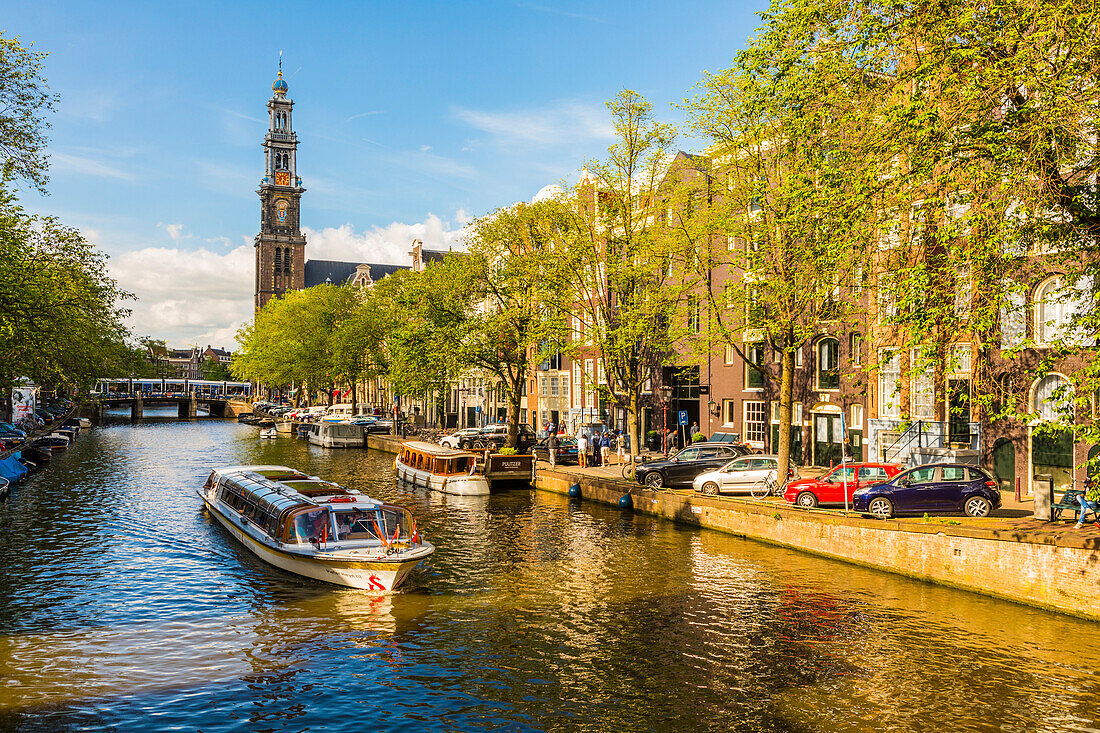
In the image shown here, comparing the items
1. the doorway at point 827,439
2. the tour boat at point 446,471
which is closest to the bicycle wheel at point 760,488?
the doorway at point 827,439

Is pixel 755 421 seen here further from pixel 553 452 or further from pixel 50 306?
pixel 50 306

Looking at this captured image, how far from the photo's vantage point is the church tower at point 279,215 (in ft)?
589

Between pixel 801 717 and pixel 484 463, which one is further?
pixel 484 463

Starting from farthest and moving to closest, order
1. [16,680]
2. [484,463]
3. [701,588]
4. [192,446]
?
[192,446] → [484,463] → [701,588] → [16,680]

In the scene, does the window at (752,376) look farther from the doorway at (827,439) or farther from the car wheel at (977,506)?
the car wheel at (977,506)

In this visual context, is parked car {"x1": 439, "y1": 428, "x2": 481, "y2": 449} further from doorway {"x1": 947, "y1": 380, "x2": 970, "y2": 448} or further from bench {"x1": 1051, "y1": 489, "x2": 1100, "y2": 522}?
bench {"x1": 1051, "y1": 489, "x2": 1100, "y2": 522}

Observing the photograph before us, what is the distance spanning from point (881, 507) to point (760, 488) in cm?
790

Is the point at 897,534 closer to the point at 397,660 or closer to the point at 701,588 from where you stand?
the point at 701,588

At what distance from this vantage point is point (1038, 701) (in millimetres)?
14992

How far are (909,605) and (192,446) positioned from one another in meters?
69.2

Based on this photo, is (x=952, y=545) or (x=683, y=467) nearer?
(x=952, y=545)

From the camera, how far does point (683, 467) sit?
3759 centimetres

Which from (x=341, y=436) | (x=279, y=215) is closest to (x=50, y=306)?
(x=341, y=436)

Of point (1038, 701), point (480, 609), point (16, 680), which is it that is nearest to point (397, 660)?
point (480, 609)
